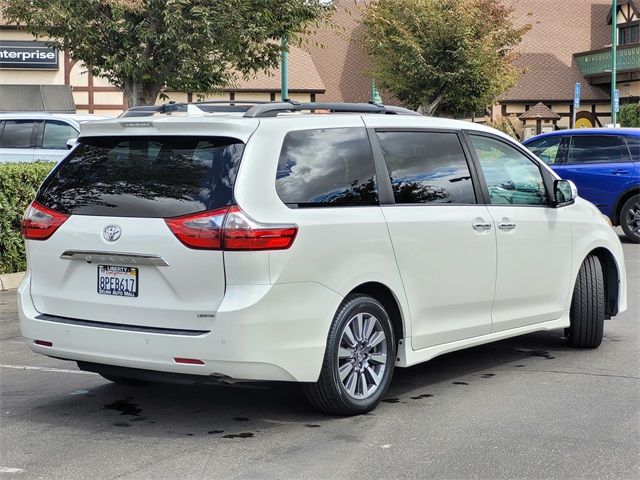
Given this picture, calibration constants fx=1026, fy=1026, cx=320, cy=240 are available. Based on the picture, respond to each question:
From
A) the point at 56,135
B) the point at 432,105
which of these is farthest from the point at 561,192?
the point at 432,105

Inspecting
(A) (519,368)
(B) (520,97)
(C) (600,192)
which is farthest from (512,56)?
(A) (519,368)

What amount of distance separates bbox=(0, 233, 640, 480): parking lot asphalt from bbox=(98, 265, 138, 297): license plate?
0.79 m

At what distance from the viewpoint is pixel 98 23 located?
16.3 meters

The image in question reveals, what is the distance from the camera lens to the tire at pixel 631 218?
1628 centimetres

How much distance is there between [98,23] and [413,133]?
10812 mm

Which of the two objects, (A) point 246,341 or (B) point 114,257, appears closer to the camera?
(A) point 246,341

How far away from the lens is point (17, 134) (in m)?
17.9

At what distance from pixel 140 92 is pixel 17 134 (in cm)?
234

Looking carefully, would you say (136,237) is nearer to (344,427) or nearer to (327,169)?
(327,169)

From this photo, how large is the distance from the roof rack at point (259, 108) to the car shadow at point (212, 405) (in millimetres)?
1593

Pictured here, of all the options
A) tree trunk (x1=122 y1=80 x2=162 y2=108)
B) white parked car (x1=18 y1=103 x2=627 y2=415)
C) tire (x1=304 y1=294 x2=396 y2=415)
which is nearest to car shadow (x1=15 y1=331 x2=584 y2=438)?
tire (x1=304 y1=294 x2=396 y2=415)

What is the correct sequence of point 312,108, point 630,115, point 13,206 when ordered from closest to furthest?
point 312,108, point 13,206, point 630,115

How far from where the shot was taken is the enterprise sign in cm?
3338

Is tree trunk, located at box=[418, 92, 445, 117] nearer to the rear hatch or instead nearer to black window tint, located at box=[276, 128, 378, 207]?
black window tint, located at box=[276, 128, 378, 207]
